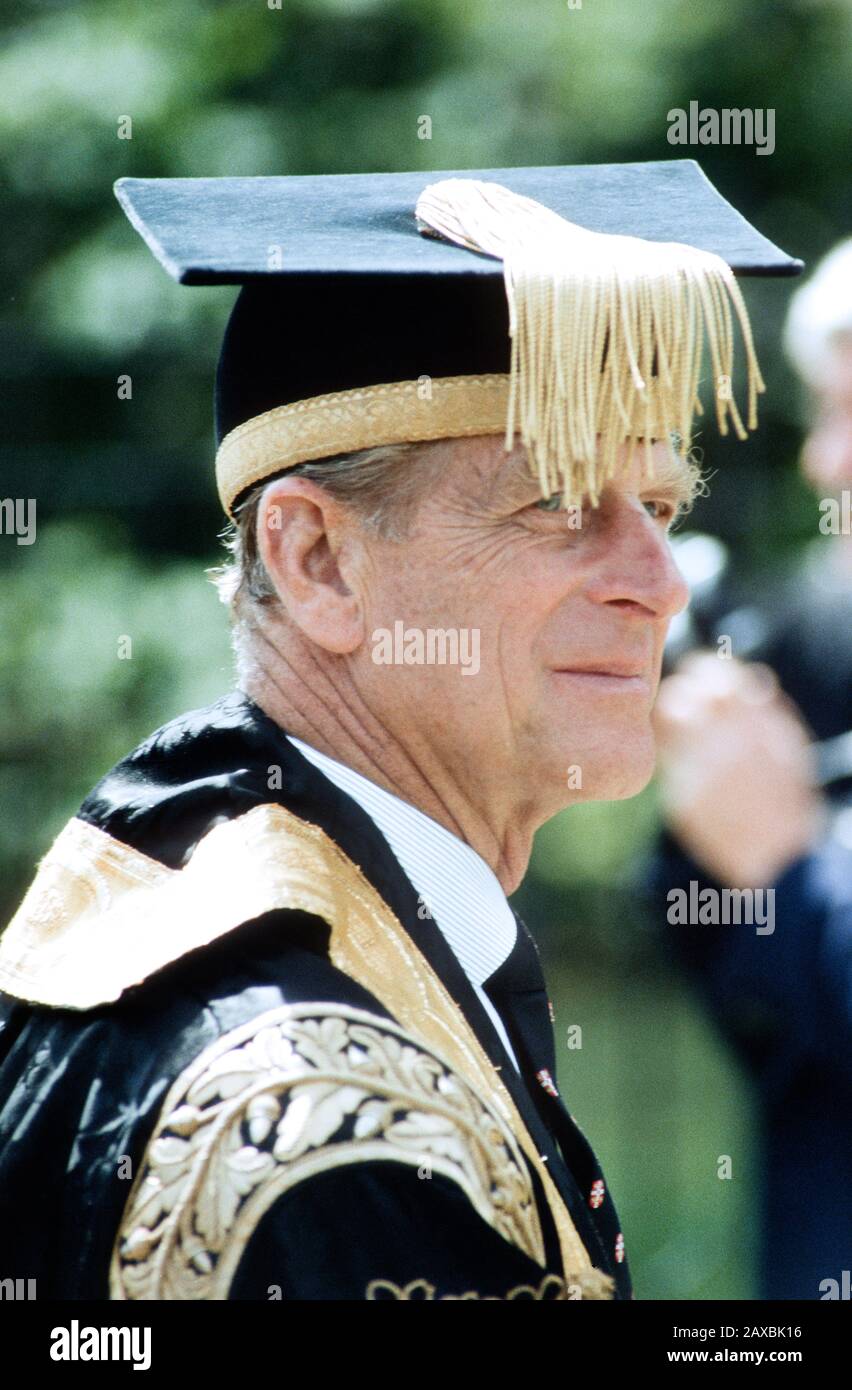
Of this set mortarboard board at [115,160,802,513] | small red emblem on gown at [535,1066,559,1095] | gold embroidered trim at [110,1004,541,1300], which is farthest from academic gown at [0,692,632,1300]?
mortarboard board at [115,160,802,513]

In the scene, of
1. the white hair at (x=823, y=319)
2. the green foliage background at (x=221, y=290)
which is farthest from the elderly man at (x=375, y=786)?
the green foliage background at (x=221, y=290)

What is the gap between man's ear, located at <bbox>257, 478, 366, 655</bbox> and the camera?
2289mm

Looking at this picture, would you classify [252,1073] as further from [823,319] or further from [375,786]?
[823,319]

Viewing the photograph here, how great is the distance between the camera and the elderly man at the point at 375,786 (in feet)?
5.90

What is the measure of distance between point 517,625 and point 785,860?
60.2 inches

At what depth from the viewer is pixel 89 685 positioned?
6609 millimetres

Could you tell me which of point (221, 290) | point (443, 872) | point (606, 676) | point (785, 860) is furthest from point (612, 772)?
point (221, 290)

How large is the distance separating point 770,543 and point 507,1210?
5.32 metres

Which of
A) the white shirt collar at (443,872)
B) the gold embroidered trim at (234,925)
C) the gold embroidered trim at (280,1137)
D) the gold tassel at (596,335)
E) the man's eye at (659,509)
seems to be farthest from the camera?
the man's eye at (659,509)

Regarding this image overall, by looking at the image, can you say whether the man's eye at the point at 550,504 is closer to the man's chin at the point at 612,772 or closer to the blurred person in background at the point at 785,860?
the man's chin at the point at 612,772

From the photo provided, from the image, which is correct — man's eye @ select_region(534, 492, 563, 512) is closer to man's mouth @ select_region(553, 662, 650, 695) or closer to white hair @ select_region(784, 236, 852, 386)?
man's mouth @ select_region(553, 662, 650, 695)

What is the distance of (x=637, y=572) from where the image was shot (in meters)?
2.35

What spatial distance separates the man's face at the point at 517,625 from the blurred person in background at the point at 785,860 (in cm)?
135
